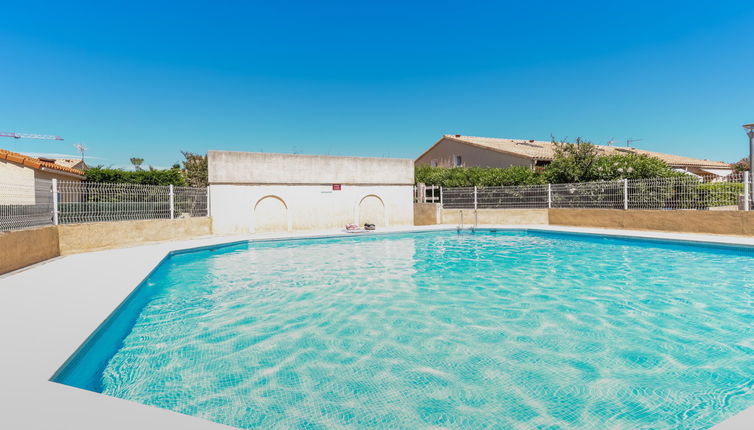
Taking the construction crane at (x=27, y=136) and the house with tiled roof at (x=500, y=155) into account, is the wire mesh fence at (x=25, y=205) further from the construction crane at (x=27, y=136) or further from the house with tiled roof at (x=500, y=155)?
the construction crane at (x=27, y=136)

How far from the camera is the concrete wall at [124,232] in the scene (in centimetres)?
998

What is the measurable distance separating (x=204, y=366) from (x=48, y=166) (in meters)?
20.9

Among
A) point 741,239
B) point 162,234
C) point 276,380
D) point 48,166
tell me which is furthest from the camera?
point 48,166

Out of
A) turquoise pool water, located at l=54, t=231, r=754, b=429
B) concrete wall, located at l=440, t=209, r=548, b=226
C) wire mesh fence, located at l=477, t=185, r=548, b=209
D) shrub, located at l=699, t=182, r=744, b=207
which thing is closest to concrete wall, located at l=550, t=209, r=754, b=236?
shrub, located at l=699, t=182, r=744, b=207

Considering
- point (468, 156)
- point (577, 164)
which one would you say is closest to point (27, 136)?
point (468, 156)

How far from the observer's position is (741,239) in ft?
37.0

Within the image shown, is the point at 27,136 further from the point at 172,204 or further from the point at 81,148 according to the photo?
the point at 172,204

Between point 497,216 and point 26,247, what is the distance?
17.3m

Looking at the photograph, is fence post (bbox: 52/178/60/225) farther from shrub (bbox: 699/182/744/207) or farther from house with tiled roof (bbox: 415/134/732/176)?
house with tiled roof (bbox: 415/134/732/176)

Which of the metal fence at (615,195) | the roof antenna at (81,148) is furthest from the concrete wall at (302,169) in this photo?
the roof antenna at (81,148)

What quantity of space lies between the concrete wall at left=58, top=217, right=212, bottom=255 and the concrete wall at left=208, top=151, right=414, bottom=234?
1239mm

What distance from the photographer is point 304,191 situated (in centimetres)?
1653

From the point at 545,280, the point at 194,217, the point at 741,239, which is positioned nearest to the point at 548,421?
the point at 545,280

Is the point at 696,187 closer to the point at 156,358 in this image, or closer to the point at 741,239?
the point at 741,239
